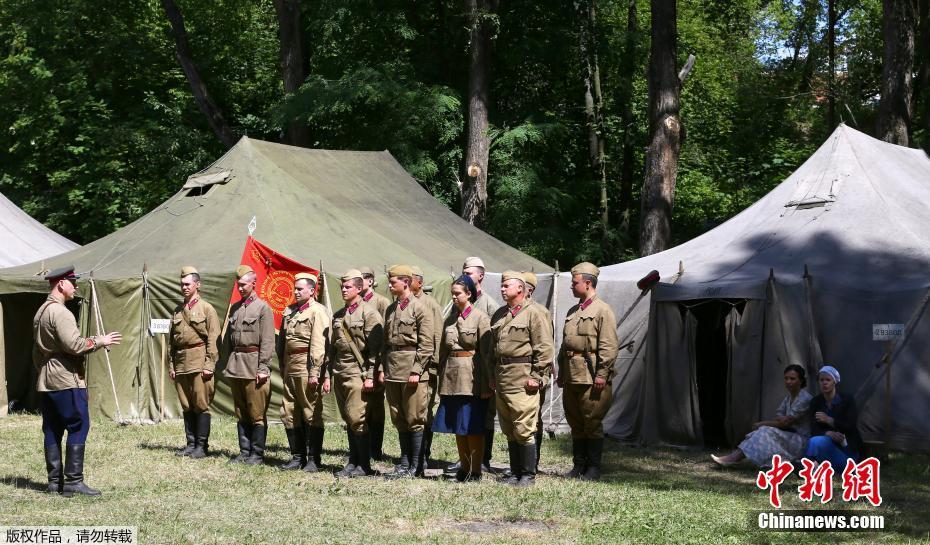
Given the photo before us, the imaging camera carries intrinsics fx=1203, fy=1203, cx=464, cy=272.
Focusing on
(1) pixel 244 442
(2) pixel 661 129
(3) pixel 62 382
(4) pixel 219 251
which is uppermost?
(2) pixel 661 129

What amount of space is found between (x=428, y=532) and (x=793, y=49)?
97.2 ft

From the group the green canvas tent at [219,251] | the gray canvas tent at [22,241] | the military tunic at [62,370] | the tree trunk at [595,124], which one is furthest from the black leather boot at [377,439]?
the tree trunk at [595,124]

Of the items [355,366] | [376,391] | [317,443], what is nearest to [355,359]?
[355,366]

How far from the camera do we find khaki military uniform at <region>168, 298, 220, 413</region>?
36.0 ft

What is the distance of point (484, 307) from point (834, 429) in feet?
9.97

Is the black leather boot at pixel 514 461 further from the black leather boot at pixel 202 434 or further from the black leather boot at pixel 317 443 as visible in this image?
the black leather boot at pixel 202 434

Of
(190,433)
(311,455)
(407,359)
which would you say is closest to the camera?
(407,359)

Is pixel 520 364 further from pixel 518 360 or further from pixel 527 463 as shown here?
pixel 527 463

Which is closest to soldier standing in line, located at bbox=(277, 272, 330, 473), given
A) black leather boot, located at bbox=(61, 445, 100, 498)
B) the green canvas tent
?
black leather boot, located at bbox=(61, 445, 100, 498)

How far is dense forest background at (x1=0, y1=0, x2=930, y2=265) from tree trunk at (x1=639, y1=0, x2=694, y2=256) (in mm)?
3065

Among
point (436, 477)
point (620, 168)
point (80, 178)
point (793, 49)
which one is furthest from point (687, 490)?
point (793, 49)

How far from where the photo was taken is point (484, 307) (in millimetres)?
10359

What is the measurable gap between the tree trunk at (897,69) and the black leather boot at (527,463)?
11.3 meters

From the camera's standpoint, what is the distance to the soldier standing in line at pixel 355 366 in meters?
9.67
